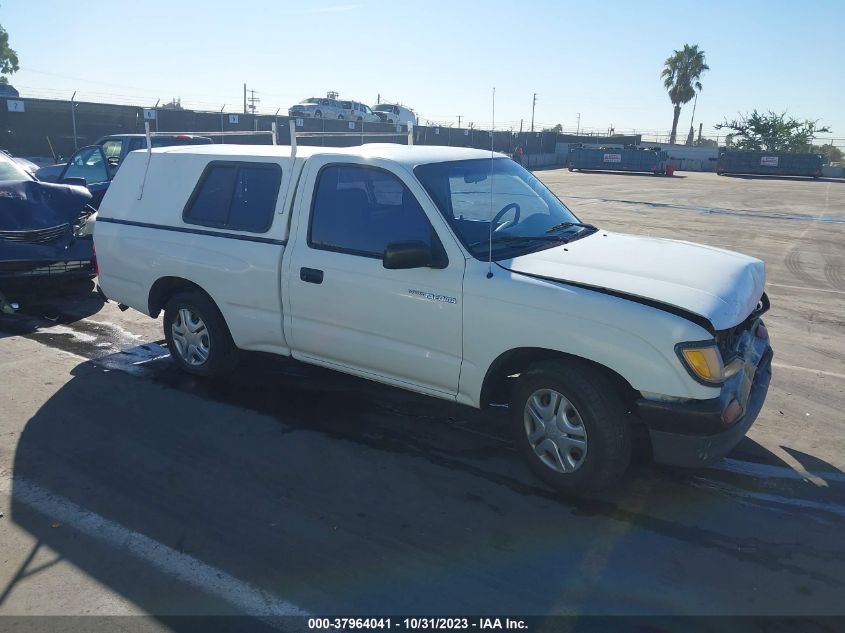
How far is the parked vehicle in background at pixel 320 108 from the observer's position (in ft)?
131

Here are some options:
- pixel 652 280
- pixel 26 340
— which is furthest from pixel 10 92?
pixel 652 280

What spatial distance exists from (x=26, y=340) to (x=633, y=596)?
6244 millimetres

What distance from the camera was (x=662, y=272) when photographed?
407 centimetres

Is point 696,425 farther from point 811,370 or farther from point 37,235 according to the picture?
point 37,235

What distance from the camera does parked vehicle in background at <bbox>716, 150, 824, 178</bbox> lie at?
134ft

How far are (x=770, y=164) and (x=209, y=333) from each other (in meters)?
43.9

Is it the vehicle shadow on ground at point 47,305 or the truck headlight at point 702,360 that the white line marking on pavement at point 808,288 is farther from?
the vehicle shadow on ground at point 47,305

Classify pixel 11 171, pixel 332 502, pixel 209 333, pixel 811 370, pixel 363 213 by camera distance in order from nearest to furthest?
pixel 332 502
pixel 363 213
pixel 209 333
pixel 811 370
pixel 11 171

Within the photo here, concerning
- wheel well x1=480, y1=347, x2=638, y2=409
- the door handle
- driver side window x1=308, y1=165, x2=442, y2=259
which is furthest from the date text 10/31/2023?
the door handle

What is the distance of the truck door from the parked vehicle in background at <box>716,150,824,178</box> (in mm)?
43659

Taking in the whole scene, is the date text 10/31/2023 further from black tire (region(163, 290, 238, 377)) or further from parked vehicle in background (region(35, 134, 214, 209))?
parked vehicle in background (region(35, 134, 214, 209))

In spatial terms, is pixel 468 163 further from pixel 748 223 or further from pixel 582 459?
pixel 748 223

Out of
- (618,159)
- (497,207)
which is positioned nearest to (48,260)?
(497,207)

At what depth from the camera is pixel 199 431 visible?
489 cm
